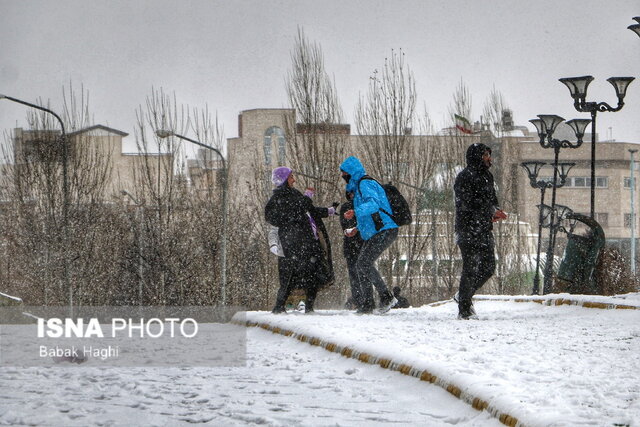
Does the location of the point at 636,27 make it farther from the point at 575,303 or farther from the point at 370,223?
the point at 370,223

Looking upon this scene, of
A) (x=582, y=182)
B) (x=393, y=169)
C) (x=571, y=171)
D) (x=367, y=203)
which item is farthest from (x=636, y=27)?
(x=582, y=182)

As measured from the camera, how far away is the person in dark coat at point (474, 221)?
429 inches

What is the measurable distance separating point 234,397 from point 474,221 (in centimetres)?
509

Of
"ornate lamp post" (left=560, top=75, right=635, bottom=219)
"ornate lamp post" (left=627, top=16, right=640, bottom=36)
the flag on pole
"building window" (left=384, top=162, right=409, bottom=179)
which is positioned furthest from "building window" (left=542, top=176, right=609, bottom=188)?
"ornate lamp post" (left=627, top=16, right=640, bottom=36)

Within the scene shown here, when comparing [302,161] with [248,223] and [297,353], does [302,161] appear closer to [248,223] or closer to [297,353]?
[248,223]

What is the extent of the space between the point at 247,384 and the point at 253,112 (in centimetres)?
6852

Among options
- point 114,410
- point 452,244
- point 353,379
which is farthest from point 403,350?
point 452,244

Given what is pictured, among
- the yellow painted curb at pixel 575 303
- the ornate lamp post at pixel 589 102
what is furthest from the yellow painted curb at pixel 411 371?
the ornate lamp post at pixel 589 102

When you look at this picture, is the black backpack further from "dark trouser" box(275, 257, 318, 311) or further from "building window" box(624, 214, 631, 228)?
"building window" box(624, 214, 631, 228)

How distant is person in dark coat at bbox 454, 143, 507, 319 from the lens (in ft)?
35.8

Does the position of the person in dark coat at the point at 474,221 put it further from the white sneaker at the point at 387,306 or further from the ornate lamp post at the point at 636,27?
the ornate lamp post at the point at 636,27

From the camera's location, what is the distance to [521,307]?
1330 cm

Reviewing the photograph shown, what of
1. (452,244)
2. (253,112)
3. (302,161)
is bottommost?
(452,244)

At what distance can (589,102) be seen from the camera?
20984mm
